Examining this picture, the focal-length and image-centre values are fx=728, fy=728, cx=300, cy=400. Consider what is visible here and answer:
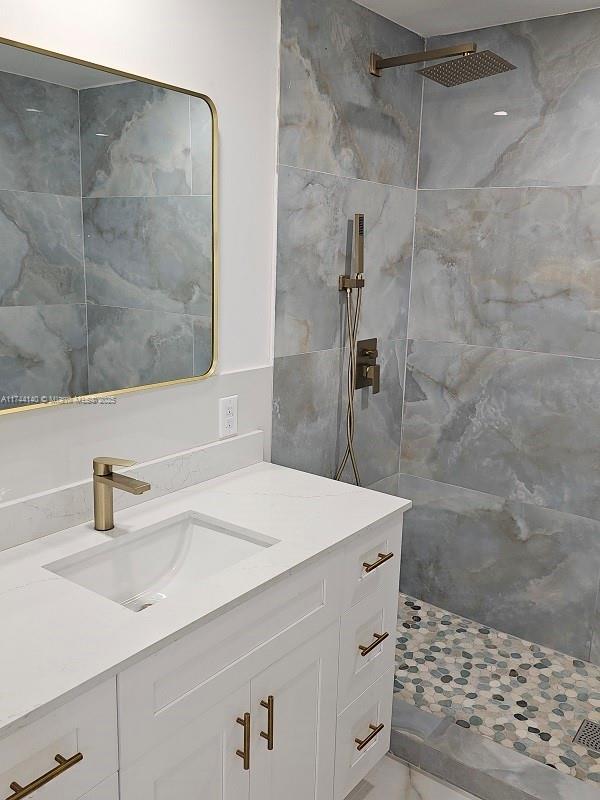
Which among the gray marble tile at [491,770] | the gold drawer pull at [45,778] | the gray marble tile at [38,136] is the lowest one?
the gray marble tile at [491,770]

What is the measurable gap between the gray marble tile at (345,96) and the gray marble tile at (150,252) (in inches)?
18.2

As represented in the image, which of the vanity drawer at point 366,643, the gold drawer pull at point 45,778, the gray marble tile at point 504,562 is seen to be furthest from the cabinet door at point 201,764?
the gray marble tile at point 504,562

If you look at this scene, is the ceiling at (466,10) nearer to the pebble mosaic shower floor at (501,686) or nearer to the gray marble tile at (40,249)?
the gray marble tile at (40,249)

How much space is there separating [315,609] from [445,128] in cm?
197

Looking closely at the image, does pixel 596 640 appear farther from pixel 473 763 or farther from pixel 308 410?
pixel 308 410

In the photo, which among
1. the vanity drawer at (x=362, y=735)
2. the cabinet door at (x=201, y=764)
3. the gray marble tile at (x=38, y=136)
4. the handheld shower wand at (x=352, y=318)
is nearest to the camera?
the cabinet door at (x=201, y=764)

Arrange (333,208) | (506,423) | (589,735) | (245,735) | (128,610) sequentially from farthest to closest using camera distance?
(506,423), (333,208), (589,735), (245,735), (128,610)

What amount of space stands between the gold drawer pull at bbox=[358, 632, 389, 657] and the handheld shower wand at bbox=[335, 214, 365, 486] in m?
0.79

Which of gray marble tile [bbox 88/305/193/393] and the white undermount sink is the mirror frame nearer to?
gray marble tile [bbox 88/305/193/393]

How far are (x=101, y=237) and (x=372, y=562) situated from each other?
1.07 m

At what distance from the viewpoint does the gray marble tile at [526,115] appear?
2484mm

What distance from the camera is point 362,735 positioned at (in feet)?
6.70

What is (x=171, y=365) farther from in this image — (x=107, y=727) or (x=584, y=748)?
(x=584, y=748)

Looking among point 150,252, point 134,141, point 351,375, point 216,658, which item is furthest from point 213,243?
point 216,658
